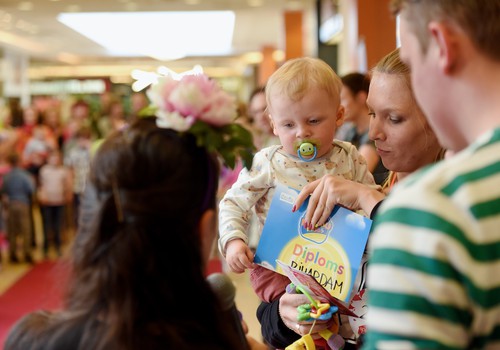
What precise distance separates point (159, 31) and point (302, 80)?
708 inches

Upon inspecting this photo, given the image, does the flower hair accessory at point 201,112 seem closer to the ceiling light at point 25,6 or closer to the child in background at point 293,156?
the child in background at point 293,156

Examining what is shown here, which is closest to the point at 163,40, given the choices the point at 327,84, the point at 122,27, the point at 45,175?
the point at 122,27

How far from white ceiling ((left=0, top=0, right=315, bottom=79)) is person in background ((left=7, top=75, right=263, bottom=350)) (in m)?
11.8

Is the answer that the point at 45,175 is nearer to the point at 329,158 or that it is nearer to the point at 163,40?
the point at 329,158

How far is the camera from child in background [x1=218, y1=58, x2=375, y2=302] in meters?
1.75

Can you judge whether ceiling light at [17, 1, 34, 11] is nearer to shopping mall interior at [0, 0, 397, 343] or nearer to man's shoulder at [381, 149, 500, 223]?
shopping mall interior at [0, 0, 397, 343]

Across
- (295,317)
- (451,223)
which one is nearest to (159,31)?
(295,317)

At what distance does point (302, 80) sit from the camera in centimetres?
175

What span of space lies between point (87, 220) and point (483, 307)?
2.44 feet

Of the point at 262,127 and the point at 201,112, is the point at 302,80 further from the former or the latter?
the point at 262,127

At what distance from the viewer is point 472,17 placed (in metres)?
0.87

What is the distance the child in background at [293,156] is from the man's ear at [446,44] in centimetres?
86

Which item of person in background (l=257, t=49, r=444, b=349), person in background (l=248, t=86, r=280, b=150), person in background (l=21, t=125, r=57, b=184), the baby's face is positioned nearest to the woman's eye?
person in background (l=257, t=49, r=444, b=349)

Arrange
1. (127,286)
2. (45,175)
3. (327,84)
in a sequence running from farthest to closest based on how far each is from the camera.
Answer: (45,175) → (327,84) → (127,286)
